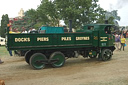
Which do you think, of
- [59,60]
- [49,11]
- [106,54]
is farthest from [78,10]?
[59,60]

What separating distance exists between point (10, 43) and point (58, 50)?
2.88 m

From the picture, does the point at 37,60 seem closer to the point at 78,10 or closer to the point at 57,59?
Answer: the point at 57,59

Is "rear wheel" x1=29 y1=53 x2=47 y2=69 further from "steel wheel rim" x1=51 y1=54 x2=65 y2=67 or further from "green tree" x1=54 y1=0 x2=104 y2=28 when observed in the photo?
"green tree" x1=54 y1=0 x2=104 y2=28

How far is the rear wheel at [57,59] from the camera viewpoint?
8969 millimetres

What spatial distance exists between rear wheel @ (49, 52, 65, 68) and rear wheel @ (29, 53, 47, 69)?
0.47 meters

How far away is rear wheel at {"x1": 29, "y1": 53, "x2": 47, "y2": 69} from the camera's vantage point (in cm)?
852

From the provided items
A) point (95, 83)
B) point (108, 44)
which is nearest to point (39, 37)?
point (95, 83)

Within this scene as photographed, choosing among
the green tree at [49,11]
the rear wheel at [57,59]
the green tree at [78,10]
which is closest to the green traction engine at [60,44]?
the rear wheel at [57,59]

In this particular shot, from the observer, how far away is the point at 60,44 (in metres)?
9.12

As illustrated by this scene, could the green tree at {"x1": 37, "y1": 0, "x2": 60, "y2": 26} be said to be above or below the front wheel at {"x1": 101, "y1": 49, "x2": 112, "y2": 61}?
above

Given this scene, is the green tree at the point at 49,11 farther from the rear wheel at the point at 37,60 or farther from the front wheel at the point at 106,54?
the rear wheel at the point at 37,60

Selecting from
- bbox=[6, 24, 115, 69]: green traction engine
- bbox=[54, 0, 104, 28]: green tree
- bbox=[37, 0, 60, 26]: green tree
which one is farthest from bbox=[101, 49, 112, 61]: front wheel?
bbox=[37, 0, 60, 26]: green tree

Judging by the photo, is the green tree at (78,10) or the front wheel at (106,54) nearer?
the front wheel at (106,54)

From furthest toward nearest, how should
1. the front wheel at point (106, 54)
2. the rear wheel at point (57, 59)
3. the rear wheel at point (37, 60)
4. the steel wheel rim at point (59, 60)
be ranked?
1. the front wheel at point (106, 54)
2. the steel wheel rim at point (59, 60)
3. the rear wheel at point (57, 59)
4. the rear wheel at point (37, 60)
